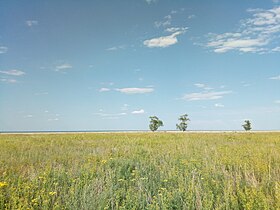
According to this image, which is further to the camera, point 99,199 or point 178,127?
point 178,127

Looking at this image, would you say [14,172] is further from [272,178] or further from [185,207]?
[272,178]

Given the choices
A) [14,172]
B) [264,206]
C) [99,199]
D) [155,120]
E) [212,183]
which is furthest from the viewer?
[155,120]

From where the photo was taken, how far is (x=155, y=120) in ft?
281

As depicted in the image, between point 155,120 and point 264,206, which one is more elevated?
point 155,120

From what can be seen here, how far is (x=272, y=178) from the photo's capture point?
216 inches

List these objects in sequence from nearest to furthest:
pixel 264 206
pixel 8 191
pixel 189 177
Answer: pixel 264 206 → pixel 8 191 → pixel 189 177

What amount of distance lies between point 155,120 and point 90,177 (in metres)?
80.4

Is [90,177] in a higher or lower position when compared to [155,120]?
lower

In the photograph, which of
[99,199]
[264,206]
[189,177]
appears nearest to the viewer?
[264,206]

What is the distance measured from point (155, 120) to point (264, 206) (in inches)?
3243

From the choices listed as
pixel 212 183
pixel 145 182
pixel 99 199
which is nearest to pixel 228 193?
pixel 212 183

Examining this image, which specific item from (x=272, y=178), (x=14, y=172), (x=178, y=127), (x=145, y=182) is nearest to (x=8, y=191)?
(x=14, y=172)

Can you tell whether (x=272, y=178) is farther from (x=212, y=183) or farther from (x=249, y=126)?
(x=249, y=126)

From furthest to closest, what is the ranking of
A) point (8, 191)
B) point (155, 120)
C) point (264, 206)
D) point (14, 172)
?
point (155, 120), point (14, 172), point (8, 191), point (264, 206)
